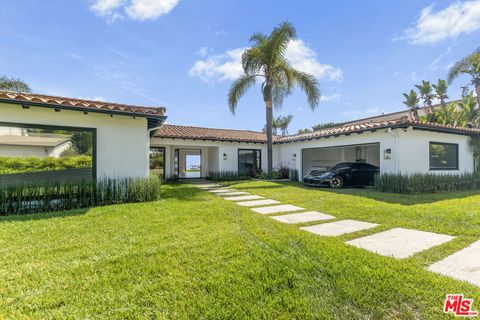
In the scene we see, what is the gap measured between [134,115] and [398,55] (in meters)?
12.6

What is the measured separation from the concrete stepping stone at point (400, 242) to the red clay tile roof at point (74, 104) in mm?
6931

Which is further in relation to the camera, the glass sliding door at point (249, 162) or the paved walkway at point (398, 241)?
the glass sliding door at point (249, 162)

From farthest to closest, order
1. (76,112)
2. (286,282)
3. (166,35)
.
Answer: (166,35)
(76,112)
(286,282)

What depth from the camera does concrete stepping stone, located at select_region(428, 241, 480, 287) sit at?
258cm

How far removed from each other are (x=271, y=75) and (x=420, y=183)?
936 centimetres

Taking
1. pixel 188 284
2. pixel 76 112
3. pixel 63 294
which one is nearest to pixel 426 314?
pixel 188 284

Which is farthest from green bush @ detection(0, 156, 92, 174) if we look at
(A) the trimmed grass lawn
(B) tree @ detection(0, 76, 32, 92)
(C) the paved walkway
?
(B) tree @ detection(0, 76, 32, 92)

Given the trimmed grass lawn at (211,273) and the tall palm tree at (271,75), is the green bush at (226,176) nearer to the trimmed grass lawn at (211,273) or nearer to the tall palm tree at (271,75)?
the tall palm tree at (271,75)

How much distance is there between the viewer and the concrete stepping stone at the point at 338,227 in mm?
4278

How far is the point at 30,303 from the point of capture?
223 cm

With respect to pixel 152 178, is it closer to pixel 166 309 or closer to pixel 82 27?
pixel 166 309

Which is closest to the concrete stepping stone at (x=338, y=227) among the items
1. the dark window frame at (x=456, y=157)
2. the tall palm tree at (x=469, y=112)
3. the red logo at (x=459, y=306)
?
the red logo at (x=459, y=306)

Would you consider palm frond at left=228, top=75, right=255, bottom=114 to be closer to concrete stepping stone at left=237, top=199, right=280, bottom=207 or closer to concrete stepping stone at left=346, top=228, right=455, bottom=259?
concrete stepping stone at left=237, top=199, right=280, bottom=207

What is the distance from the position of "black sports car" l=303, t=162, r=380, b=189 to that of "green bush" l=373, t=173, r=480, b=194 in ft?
5.63
